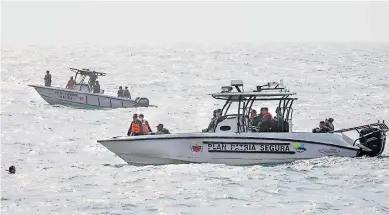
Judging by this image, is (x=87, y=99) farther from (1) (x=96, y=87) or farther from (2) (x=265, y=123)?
(2) (x=265, y=123)

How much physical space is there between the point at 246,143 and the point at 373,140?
3869mm

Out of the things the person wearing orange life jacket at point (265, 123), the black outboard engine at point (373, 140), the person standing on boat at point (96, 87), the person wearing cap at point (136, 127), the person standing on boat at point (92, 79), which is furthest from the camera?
the person standing on boat at point (96, 87)

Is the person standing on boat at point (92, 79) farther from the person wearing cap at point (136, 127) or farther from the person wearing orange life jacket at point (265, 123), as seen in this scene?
the person wearing orange life jacket at point (265, 123)

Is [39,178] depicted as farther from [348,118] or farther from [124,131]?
[348,118]

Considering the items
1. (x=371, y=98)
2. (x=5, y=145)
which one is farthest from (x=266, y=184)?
(x=371, y=98)

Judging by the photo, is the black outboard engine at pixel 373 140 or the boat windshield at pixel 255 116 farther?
the black outboard engine at pixel 373 140

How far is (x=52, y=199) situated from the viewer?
2014cm

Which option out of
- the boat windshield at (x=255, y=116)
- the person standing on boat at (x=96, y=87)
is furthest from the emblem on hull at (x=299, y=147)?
the person standing on boat at (x=96, y=87)

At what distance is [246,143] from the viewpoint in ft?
78.6

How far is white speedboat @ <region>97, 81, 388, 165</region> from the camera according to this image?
78.4 feet

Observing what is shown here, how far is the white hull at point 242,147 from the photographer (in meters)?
23.9

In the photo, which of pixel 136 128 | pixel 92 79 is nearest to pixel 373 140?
pixel 136 128

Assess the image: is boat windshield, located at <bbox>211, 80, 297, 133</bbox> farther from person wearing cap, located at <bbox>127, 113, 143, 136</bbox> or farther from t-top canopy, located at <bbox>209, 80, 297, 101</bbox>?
person wearing cap, located at <bbox>127, 113, 143, 136</bbox>

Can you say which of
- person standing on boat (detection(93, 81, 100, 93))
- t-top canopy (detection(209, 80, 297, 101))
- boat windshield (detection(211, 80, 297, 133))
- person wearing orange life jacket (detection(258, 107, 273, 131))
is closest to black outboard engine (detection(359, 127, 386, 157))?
boat windshield (detection(211, 80, 297, 133))
